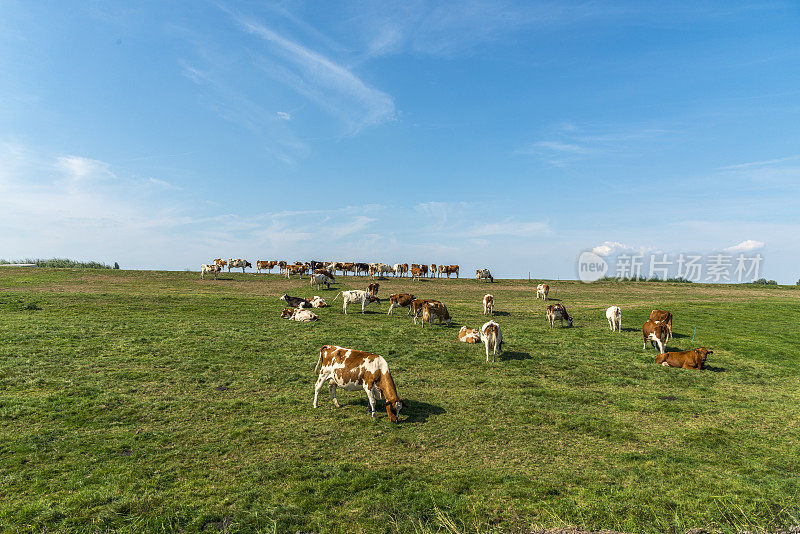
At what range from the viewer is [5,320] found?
68.8 feet

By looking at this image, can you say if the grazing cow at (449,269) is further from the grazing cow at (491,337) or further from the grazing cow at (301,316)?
the grazing cow at (491,337)

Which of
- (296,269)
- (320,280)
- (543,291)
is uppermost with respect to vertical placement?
(296,269)

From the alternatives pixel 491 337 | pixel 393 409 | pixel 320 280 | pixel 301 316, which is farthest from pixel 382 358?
pixel 320 280

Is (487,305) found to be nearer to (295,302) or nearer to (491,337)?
(491,337)

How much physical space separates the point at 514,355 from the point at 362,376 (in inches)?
377

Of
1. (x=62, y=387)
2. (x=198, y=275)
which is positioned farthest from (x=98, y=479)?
(x=198, y=275)

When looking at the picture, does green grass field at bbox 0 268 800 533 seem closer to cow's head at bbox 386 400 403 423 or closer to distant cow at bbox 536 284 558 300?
cow's head at bbox 386 400 403 423

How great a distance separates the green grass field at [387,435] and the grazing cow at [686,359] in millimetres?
646

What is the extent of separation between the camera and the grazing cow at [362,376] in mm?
10883

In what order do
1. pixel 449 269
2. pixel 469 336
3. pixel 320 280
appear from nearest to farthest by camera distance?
pixel 469 336 < pixel 320 280 < pixel 449 269

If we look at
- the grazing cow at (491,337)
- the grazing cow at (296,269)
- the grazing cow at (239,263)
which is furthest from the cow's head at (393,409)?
the grazing cow at (239,263)

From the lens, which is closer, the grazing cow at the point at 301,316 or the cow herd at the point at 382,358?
the cow herd at the point at 382,358

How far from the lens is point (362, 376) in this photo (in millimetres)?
11375

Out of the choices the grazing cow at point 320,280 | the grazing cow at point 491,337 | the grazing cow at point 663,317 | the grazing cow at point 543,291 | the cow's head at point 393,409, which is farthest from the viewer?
the grazing cow at point 320,280
